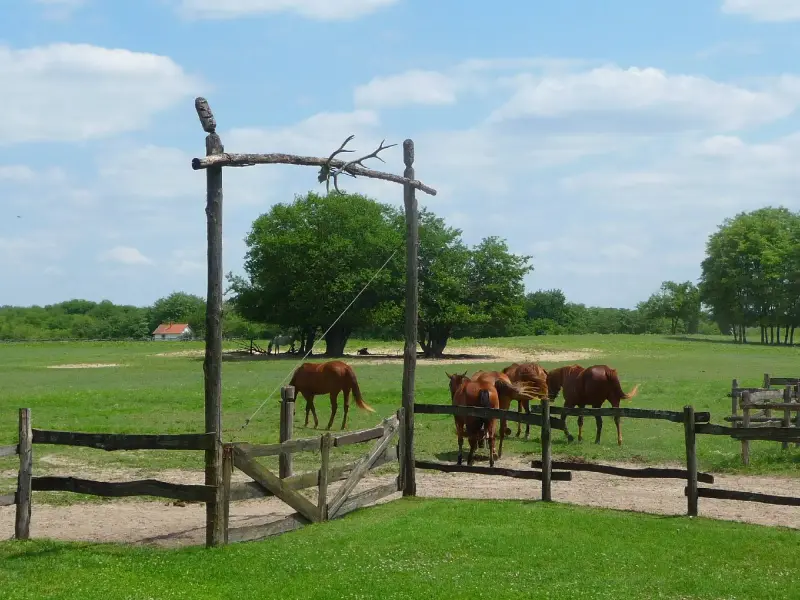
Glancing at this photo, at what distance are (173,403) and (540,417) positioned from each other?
17170mm

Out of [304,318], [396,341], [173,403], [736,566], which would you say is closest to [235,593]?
[736,566]

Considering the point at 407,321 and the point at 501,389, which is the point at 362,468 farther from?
the point at 501,389

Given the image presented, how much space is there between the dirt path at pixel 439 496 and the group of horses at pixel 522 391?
2.94ft

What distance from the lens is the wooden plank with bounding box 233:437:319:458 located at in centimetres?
959

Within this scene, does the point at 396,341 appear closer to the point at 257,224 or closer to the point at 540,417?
the point at 257,224

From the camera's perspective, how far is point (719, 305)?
87.7 metres

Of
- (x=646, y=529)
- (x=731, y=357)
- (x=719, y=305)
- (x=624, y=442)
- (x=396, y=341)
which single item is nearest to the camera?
(x=646, y=529)

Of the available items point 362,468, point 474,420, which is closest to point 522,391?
point 474,420

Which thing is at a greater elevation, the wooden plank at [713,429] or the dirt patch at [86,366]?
the wooden plank at [713,429]

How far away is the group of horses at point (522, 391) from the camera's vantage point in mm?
15312

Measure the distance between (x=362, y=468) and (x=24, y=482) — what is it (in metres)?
3.96

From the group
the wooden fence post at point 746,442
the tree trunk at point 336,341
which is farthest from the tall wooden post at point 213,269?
the tree trunk at point 336,341

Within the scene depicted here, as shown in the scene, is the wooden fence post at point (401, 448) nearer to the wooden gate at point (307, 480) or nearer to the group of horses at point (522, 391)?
the wooden gate at point (307, 480)

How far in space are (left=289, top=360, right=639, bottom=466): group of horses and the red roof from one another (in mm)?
109018
